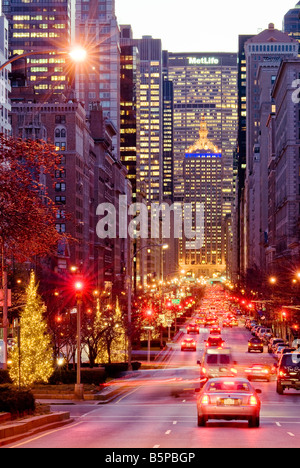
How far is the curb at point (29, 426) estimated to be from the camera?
23.0m

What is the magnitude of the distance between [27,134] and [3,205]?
4614 inches

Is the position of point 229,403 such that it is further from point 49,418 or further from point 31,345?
point 31,345

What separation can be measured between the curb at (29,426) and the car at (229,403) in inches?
192

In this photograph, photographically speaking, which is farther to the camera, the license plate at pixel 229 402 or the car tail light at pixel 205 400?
the car tail light at pixel 205 400

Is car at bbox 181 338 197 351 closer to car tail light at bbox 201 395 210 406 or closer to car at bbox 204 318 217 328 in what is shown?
car at bbox 204 318 217 328

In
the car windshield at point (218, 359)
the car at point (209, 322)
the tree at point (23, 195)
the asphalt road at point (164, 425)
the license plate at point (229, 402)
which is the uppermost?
the tree at point (23, 195)

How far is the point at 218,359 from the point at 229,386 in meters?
22.4

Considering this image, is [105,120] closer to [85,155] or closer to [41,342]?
[85,155]

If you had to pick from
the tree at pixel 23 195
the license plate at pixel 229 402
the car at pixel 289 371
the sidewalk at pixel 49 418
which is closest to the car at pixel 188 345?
the sidewalk at pixel 49 418

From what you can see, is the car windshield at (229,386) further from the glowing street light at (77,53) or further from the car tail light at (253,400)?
the glowing street light at (77,53)

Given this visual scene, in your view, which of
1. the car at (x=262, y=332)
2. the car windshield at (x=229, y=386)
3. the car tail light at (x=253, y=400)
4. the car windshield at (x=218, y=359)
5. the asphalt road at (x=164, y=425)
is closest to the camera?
Result: the asphalt road at (x=164, y=425)

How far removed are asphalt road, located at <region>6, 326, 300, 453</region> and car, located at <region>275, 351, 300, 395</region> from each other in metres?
0.75
